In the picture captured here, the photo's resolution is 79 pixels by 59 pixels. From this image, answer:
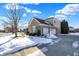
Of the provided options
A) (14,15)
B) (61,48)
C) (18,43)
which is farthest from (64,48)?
(14,15)

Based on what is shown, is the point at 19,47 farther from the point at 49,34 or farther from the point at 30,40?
the point at 49,34

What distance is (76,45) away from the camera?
6.93ft

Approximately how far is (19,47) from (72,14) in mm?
787

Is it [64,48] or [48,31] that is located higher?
[48,31]

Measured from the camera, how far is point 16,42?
2.16 meters

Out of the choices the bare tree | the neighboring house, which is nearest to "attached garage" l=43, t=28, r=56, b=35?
the neighboring house

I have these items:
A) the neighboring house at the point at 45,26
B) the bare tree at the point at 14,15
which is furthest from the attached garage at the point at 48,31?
the bare tree at the point at 14,15

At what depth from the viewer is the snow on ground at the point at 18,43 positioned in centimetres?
213

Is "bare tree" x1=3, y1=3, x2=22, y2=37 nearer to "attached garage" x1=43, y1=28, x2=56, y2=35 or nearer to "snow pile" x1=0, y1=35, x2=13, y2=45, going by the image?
"snow pile" x1=0, y1=35, x2=13, y2=45

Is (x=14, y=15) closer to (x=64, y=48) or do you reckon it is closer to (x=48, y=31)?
(x=48, y=31)

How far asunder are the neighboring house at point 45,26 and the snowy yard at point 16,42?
0.10 meters

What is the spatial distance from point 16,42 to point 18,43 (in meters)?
0.03

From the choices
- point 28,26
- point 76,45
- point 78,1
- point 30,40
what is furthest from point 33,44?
point 78,1

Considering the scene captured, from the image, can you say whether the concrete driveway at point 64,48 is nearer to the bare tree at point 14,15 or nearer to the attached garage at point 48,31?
the attached garage at point 48,31
